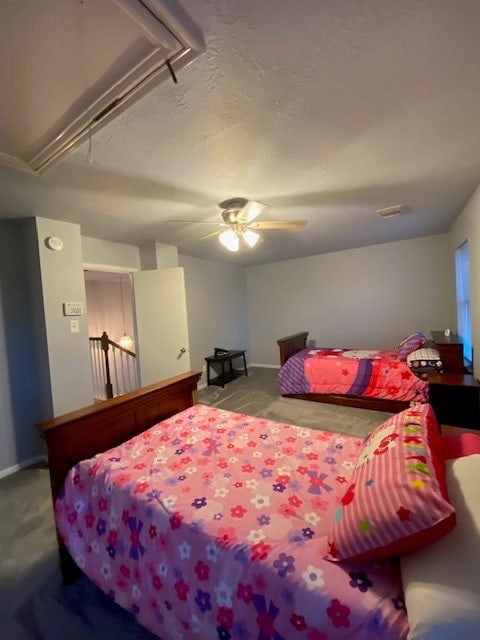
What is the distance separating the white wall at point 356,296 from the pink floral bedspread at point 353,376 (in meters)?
1.13

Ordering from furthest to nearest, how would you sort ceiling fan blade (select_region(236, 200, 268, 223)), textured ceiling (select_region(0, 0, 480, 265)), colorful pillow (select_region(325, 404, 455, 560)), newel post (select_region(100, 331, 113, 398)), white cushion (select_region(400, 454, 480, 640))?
newel post (select_region(100, 331, 113, 398))
ceiling fan blade (select_region(236, 200, 268, 223))
textured ceiling (select_region(0, 0, 480, 265))
colorful pillow (select_region(325, 404, 455, 560))
white cushion (select_region(400, 454, 480, 640))

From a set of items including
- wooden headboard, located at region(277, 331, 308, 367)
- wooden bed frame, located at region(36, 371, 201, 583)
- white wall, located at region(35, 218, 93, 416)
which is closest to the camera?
wooden bed frame, located at region(36, 371, 201, 583)

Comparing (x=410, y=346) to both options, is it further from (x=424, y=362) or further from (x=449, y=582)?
(x=449, y=582)

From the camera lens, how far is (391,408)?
3.42 meters

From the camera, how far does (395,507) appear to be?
840mm

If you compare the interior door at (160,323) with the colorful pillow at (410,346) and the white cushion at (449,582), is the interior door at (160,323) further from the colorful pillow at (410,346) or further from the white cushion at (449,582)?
the white cushion at (449,582)

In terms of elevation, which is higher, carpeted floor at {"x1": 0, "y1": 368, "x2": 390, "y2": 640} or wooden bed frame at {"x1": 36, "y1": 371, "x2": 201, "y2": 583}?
wooden bed frame at {"x1": 36, "y1": 371, "x2": 201, "y2": 583}

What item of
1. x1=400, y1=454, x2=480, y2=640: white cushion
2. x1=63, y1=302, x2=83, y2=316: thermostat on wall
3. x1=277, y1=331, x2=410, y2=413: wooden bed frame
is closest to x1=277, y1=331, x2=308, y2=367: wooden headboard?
x1=277, y1=331, x2=410, y2=413: wooden bed frame

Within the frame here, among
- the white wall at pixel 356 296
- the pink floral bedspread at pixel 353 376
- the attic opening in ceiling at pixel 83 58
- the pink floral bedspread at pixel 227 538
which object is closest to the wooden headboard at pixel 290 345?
the pink floral bedspread at pixel 353 376

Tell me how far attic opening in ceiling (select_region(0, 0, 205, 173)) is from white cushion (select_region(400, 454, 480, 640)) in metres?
1.78

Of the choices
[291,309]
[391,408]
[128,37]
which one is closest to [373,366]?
[391,408]

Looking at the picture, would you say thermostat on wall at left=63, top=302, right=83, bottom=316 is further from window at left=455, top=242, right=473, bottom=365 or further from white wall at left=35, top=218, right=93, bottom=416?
window at left=455, top=242, right=473, bottom=365

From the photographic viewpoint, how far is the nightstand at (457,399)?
2.59 metres

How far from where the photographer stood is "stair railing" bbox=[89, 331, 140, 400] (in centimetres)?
435
